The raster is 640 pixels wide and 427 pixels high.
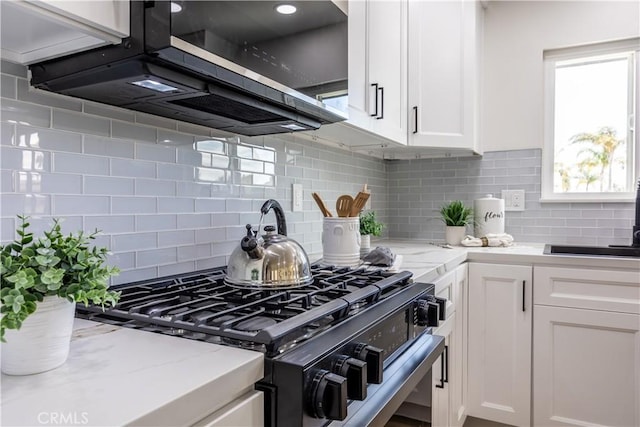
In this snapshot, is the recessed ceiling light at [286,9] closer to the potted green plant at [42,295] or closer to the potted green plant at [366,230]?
the potted green plant at [42,295]

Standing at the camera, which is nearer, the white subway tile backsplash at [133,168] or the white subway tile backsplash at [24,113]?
the white subway tile backsplash at [24,113]

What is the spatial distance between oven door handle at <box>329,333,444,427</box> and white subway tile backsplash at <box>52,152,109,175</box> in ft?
2.59

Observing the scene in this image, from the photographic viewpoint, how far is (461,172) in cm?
256

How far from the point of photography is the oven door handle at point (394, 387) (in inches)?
30.4

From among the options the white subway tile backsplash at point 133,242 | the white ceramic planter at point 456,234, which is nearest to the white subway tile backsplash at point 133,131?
the white subway tile backsplash at point 133,242

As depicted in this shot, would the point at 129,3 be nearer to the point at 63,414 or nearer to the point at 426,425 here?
the point at 63,414

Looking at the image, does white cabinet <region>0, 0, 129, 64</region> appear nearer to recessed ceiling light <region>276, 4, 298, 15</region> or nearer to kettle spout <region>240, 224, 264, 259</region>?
recessed ceiling light <region>276, 4, 298, 15</region>

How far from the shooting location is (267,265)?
3.43ft

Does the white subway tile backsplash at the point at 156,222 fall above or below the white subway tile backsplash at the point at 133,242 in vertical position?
above

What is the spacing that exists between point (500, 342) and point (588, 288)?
0.45 meters

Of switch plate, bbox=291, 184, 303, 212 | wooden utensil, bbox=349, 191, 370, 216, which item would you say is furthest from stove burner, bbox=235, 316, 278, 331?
switch plate, bbox=291, 184, 303, 212

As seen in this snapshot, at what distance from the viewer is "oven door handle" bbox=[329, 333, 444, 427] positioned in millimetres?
772

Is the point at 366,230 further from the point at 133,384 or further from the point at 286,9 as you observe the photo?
the point at 133,384

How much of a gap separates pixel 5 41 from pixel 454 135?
6.33 feet
